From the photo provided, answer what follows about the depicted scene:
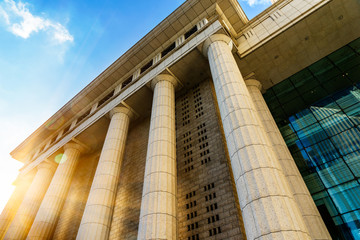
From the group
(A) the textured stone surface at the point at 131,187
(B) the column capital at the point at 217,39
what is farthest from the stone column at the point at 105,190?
(B) the column capital at the point at 217,39

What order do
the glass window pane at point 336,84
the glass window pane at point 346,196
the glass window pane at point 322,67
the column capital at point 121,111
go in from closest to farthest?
the glass window pane at point 346,196
the glass window pane at point 336,84
the glass window pane at point 322,67
the column capital at point 121,111

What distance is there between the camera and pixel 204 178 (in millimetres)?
14211

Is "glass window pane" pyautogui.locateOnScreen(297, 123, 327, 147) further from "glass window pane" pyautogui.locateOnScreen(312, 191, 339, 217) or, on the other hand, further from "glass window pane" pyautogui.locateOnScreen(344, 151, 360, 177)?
"glass window pane" pyautogui.locateOnScreen(312, 191, 339, 217)

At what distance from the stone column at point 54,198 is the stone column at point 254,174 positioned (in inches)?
748

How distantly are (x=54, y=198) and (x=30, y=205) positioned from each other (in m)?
4.69

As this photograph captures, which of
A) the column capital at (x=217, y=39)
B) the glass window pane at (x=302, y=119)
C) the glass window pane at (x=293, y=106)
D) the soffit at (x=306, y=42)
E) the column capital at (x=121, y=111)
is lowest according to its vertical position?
the glass window pane at (x=302, y=119)

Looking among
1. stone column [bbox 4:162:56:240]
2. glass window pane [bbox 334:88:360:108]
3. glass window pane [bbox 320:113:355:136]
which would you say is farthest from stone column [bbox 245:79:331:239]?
stone column [bbox 4:162:56:240]

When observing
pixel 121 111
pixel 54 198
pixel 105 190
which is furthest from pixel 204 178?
pixel 54 198

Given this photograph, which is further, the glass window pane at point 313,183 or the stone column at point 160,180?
the glass window pane at point 313,183

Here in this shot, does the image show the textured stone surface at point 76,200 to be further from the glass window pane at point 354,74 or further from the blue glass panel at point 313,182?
the glass window pane at point 354,74

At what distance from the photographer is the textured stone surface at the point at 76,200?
20.8 metres

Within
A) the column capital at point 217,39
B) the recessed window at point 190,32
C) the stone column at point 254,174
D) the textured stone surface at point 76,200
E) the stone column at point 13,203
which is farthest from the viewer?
Answer: the stone column at point 13,203

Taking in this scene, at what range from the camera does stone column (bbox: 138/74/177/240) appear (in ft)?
35.1

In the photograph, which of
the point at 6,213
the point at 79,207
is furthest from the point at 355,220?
the point at 6,213
